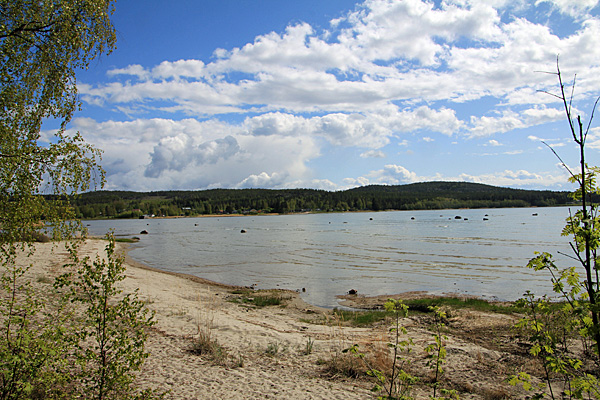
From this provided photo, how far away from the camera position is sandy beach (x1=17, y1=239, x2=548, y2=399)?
24.7 feet

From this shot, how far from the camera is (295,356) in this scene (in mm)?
9609

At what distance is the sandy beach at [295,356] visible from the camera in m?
7.52

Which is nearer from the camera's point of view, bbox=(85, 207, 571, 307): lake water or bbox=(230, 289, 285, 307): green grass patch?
bbox=(230, 289, 285, 307): green grass patch

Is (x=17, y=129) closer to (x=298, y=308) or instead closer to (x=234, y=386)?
(x=234, y=386)

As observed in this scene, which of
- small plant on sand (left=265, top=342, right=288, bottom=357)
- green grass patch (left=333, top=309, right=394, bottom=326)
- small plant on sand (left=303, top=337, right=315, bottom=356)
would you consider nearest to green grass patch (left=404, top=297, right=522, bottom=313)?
green grass patch (left=333, top=309, right=394, bottom=326)

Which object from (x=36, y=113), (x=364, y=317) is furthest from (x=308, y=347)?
(x=36, y=113)

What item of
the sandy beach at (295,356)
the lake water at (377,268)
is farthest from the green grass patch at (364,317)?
the lake water at (377,268)

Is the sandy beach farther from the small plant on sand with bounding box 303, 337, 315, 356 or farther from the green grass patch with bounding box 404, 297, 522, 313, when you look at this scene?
the green grass patch with bounding box 404, 297, 522, 313

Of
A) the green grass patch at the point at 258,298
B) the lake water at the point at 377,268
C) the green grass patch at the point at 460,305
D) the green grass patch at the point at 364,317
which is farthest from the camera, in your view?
the lake water at the point at 377,268

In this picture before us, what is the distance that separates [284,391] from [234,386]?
1026 mm

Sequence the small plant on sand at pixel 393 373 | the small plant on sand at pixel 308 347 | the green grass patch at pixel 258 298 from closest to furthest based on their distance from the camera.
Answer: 1. the small plant on sand at pixel 393 373
2. the small plant on sand at pixel 308 347
3. the green grass patch at pixel 258 298

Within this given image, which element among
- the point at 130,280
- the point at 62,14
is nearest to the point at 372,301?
the point at 130,280

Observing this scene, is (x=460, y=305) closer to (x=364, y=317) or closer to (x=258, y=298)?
(x=364, y=317)

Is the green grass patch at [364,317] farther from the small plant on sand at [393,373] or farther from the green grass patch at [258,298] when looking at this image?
the green grass patch at [258,298]
